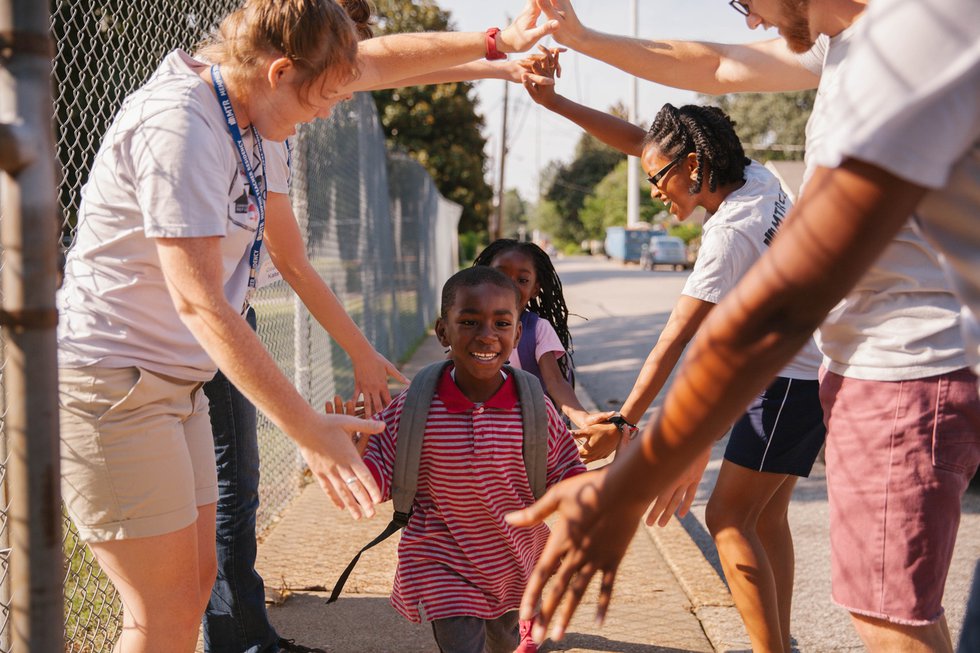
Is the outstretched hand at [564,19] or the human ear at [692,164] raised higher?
the outstretched hand at [564,19]

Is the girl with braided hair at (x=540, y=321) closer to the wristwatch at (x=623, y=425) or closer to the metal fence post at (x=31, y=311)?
the wristwatch at (x=623, y=425)

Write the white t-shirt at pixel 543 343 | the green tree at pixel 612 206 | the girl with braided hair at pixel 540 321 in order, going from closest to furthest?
the girl with braided hair at pixel 540 321 → the white t-shirt at pixel 543 343 → the green tree at pixel 612 206

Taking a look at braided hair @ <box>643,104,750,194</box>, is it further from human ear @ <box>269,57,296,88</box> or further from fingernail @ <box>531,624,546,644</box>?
fingernail @ <box>531,624,546,644</box>

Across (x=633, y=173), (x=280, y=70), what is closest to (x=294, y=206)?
(x=280, y=70)

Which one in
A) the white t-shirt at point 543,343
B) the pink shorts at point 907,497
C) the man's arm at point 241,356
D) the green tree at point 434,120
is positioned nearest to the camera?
the man's arm at point 241,356

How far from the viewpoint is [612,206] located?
74062mm

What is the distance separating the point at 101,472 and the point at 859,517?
165 cm

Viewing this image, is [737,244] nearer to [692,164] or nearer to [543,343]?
[692,164]

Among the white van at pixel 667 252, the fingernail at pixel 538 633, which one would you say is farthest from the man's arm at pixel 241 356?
the white van at pixel 667 252

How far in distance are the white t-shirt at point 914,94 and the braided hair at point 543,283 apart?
3.16m

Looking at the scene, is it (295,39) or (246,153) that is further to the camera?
(246,153)

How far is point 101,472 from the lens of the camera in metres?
2.18

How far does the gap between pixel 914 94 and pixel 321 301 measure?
2.15 m

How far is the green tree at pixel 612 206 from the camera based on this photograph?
7250 cm
